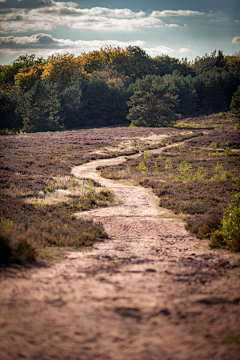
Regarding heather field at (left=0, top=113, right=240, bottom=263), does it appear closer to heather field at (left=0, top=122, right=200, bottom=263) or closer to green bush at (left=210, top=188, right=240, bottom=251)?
heather field at (left=0, top=122, right=200, bottom=263)

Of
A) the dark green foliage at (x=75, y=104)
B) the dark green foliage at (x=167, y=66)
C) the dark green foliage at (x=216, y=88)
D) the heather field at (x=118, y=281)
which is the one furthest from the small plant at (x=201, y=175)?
the dark green foliage at (x=167, y=66)

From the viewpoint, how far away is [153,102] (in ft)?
199

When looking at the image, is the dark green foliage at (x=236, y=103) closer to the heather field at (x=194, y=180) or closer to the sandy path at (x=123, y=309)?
the heather field at (x=194, y=180)

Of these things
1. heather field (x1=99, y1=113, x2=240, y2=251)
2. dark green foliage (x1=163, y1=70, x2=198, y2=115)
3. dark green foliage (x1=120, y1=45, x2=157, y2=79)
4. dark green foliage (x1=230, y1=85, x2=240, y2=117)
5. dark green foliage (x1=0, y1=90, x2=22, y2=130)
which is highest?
dark green foliage (x1=120, y1=45, x2=157, y2=79)

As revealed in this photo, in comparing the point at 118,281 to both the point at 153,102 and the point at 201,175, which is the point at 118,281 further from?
the point at 153,102

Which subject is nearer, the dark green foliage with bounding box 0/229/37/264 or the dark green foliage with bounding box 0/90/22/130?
the dark green foliage with bounding box 0/229/37/264

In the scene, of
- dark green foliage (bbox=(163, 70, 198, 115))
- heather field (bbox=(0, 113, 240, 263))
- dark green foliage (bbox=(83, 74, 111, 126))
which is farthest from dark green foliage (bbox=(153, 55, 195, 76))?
heather field (bbox=(0, 113, 240, 263))

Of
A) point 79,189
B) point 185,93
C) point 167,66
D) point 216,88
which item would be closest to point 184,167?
point 79,189

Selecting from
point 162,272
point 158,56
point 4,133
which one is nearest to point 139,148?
point 4,133

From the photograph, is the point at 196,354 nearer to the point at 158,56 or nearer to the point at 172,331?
the point at 172,331

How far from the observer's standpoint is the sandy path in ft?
9.57

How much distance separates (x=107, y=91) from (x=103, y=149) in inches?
1538

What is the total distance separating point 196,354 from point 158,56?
345ft

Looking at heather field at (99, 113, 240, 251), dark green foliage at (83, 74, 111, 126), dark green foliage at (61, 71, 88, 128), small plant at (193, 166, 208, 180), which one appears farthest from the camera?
dark green foliage at (83, 74, 111, 126)
